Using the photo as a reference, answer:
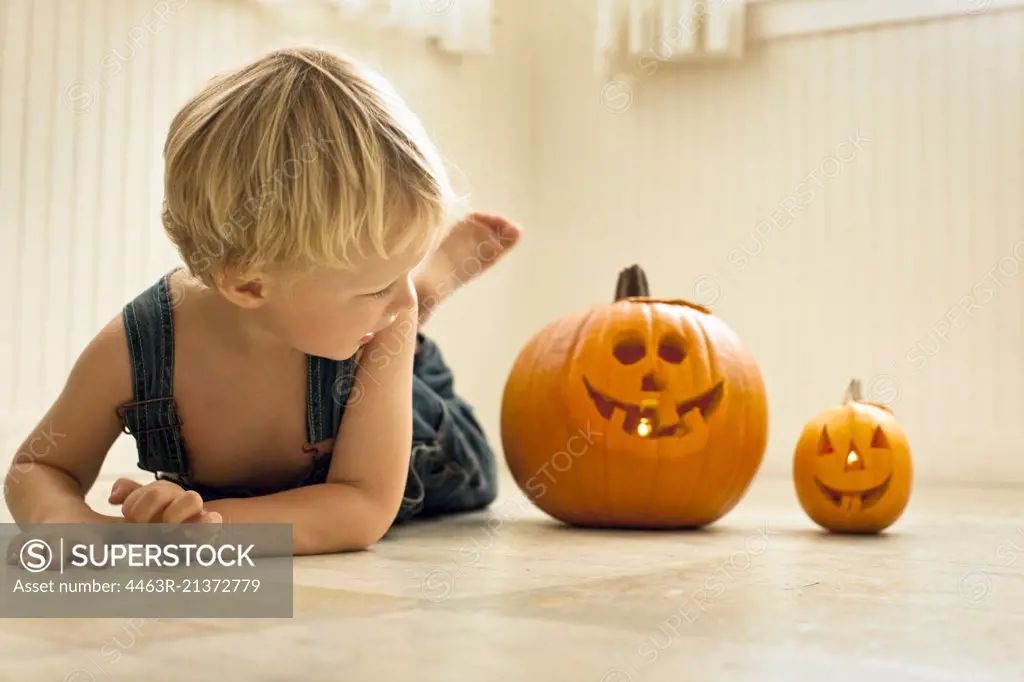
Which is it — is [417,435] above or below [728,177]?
below

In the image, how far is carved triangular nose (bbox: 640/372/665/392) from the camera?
123cm

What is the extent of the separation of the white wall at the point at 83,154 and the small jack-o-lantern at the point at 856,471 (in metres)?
1.31

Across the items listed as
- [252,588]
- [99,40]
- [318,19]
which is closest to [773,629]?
[252,588]

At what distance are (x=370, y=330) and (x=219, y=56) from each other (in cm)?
144

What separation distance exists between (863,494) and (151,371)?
29.1 inches

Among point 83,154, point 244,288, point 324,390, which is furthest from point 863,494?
point 83,154

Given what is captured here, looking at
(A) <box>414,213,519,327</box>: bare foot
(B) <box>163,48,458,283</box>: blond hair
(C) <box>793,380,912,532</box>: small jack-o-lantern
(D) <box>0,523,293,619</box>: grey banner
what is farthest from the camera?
(A) <box>414,213,519,327</box>: bare foot

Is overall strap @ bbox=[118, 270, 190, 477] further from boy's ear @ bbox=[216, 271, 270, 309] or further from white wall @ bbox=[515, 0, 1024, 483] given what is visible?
white wall @ bbox=[515, 0, 1024, 483]

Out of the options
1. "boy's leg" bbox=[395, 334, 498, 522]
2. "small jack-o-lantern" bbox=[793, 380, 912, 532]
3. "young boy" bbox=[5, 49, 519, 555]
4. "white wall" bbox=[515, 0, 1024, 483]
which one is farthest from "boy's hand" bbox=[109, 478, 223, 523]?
"white wall" bbox=[515, 0, 1024, 483]

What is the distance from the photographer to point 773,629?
627 mm

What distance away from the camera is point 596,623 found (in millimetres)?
637

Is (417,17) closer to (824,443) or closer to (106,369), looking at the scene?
(824,443)

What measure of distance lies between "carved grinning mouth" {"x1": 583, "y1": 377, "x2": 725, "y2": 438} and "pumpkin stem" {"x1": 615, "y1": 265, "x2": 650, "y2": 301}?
17cm

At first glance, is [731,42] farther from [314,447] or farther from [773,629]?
[773,629]
